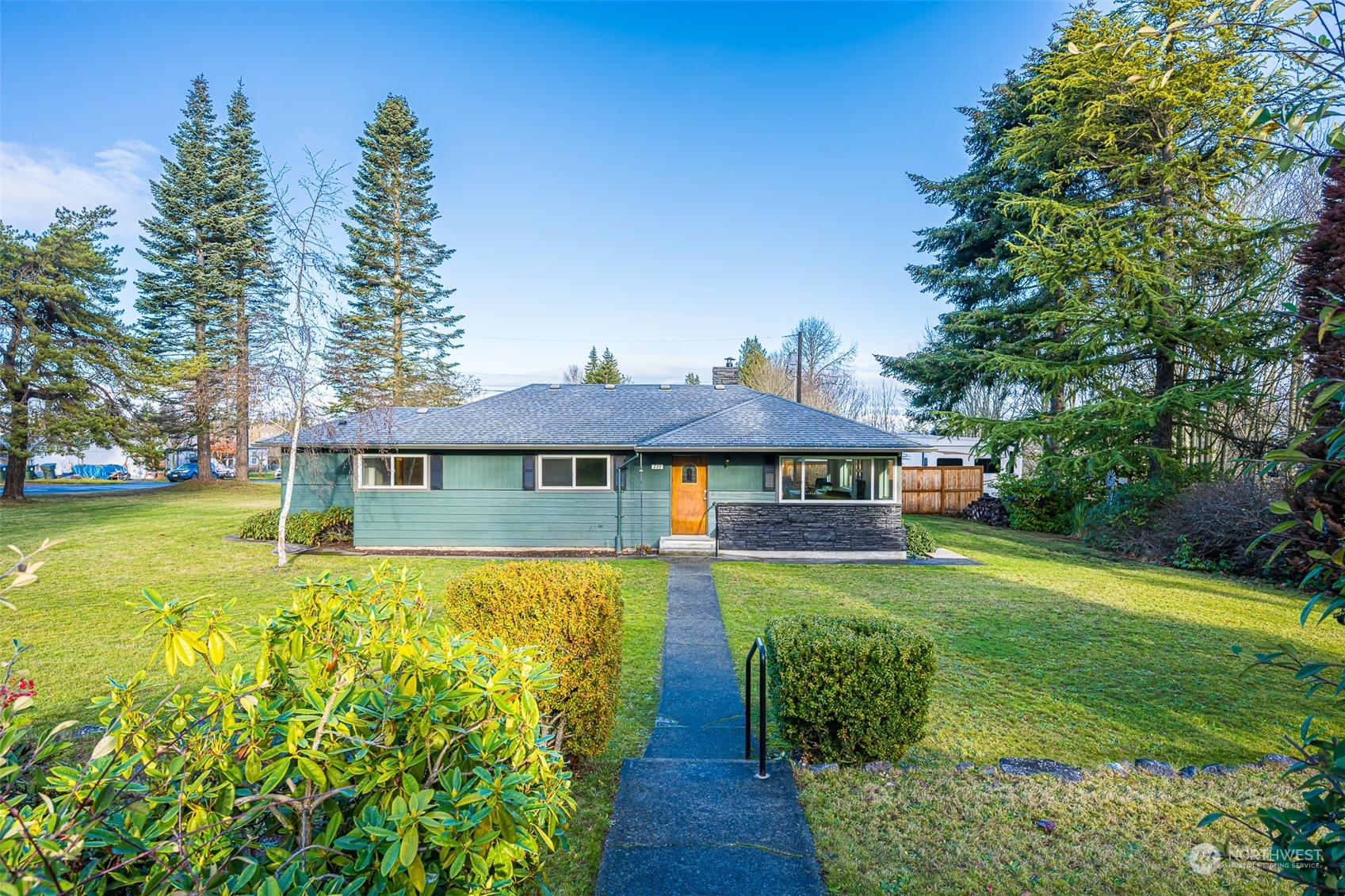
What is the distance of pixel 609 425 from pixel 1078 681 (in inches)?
445

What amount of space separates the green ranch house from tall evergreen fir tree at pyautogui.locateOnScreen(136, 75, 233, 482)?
1927cm

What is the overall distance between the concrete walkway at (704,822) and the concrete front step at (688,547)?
8.11 metres

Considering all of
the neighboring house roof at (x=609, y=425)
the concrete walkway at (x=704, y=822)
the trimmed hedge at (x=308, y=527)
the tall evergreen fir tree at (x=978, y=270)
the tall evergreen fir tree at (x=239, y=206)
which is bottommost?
the concrete walkway at (x=704, y=822)

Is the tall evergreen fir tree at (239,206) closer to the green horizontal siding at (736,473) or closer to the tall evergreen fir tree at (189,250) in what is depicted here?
the tall evergreen fir tree at (189,250)

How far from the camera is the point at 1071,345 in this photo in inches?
593

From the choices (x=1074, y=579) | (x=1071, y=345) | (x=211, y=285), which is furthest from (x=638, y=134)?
(x=211, y=285)

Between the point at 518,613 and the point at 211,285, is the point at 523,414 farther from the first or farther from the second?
the point at 211,285

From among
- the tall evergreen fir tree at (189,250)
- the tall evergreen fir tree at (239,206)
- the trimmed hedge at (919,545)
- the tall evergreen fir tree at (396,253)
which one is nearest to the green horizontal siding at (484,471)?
the trimmed hedge at (919,545)

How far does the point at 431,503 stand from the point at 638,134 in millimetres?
11360

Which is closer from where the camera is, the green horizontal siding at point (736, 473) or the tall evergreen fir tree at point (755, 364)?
the green horizontal siding at point (736, 473)

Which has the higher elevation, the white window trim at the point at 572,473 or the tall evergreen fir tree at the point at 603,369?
the tall evergreen fir tree at the point at 603,369

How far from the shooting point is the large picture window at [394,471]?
14.3m

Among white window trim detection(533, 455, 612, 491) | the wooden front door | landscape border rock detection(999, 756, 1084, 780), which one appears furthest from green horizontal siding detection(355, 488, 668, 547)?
landscape border rock detection(999, 756, 1084, 780)

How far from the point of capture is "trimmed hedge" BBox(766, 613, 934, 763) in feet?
13.0
